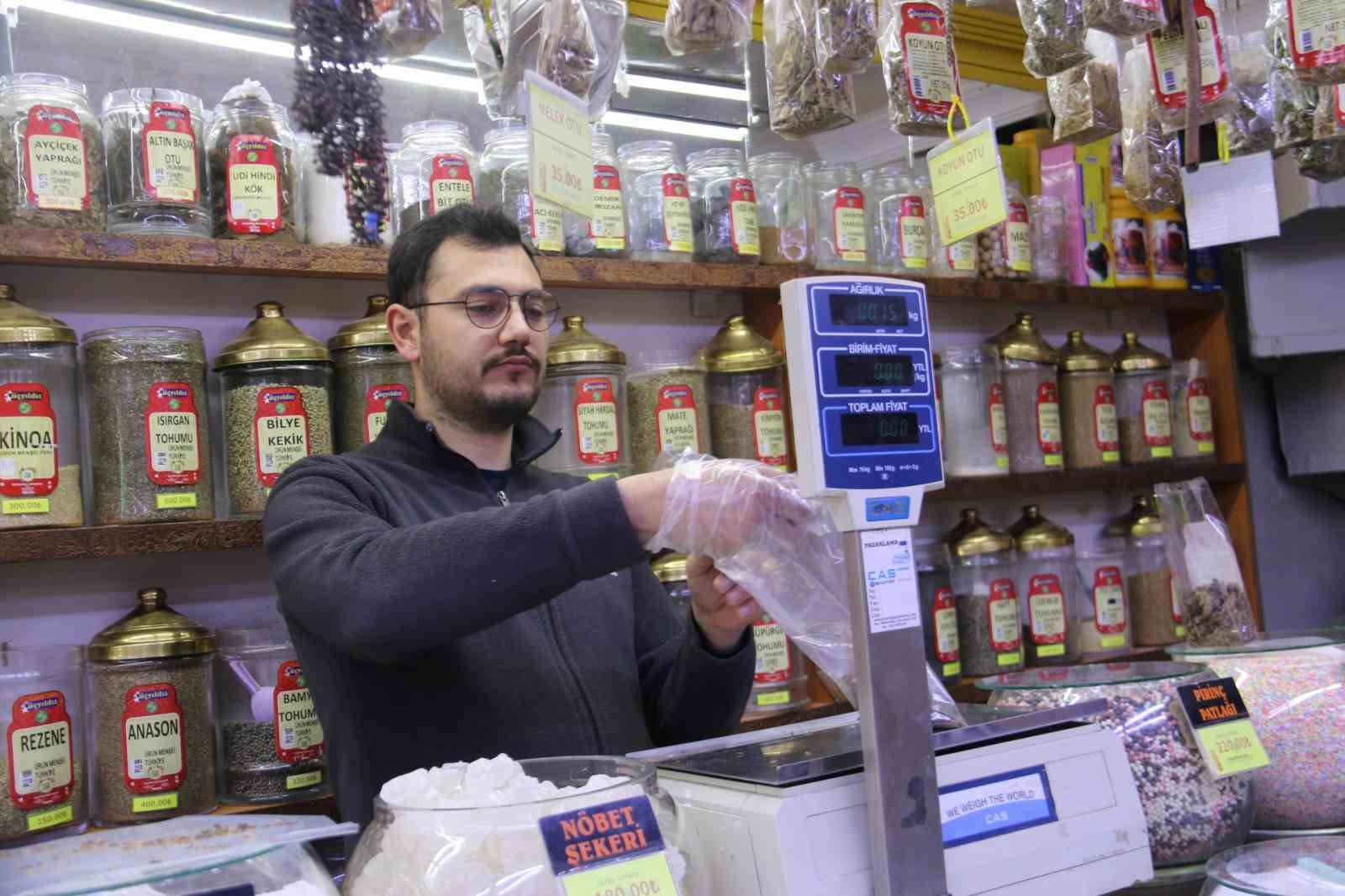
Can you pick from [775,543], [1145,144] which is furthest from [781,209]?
[775,543]

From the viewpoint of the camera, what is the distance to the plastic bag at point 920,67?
4.81ft

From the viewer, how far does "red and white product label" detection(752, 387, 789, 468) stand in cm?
208

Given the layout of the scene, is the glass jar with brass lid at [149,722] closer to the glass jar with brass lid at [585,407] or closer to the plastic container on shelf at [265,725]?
the plastic container on shelf at [265,725]

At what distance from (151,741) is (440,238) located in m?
0.76

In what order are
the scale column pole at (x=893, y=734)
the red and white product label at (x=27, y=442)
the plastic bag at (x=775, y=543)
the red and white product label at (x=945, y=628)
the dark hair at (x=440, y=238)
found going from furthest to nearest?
the red and white product label at (x=945, y=628), the dark hair at (x=440, y=238), the red and white product label at (x=27, y=442), the plastic bag at (x=775, y=543), the scale column pole at (x=893, y=734)

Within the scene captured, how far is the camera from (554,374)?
194 cm

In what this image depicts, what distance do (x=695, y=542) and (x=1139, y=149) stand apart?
138cm

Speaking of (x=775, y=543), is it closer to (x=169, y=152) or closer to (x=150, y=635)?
(x=150, y=635)

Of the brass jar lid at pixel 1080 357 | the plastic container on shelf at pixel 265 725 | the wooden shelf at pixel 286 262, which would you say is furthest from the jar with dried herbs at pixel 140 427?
the brass jar lid at pixel 1080 357

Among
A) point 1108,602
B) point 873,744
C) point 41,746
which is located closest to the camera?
point 873,744

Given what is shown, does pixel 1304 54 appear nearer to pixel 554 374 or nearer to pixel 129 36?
pixel 554 374

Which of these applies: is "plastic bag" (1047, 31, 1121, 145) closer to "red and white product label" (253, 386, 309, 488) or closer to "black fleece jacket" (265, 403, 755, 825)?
"black fleece jacket" (265, 403, 755, 825)

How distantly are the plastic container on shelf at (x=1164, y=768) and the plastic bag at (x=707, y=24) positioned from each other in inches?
31.5

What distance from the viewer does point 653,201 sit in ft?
6.70
